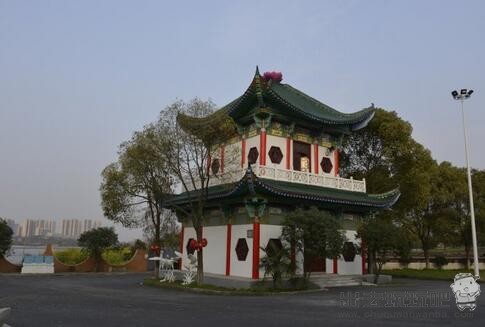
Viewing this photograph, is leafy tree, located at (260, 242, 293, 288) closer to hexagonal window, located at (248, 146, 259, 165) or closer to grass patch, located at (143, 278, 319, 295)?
grass patch, located at (143, 278, 319, 295)

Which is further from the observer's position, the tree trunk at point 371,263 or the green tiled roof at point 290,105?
the tree trunk at point 371,263

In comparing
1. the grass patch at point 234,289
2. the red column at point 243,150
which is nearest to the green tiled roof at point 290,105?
the red column at point 243,150

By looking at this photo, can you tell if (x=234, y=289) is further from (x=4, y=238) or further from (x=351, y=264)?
(x=4, y=238)

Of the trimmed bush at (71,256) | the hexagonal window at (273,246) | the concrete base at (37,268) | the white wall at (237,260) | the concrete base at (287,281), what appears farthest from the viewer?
the trimmed bush at (71,256)

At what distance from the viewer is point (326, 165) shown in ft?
85.9

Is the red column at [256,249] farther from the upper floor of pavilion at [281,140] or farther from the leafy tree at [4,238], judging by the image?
the leafy tree at [4,238]

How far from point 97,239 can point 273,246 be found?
→ 17.8m

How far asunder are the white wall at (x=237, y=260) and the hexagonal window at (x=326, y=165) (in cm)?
687

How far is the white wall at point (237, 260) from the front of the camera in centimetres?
2138

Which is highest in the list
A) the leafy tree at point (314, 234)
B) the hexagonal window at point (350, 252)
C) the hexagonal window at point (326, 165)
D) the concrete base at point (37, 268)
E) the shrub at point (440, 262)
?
the hexagonal window at point (326, 165)

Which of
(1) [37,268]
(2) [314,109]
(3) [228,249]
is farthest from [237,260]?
(1) [37,268]

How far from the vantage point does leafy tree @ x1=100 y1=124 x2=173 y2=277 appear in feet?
68.1

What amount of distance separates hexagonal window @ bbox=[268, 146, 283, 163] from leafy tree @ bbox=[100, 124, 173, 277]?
19.1ft

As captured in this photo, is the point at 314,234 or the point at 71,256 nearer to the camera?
the point at 314,234
